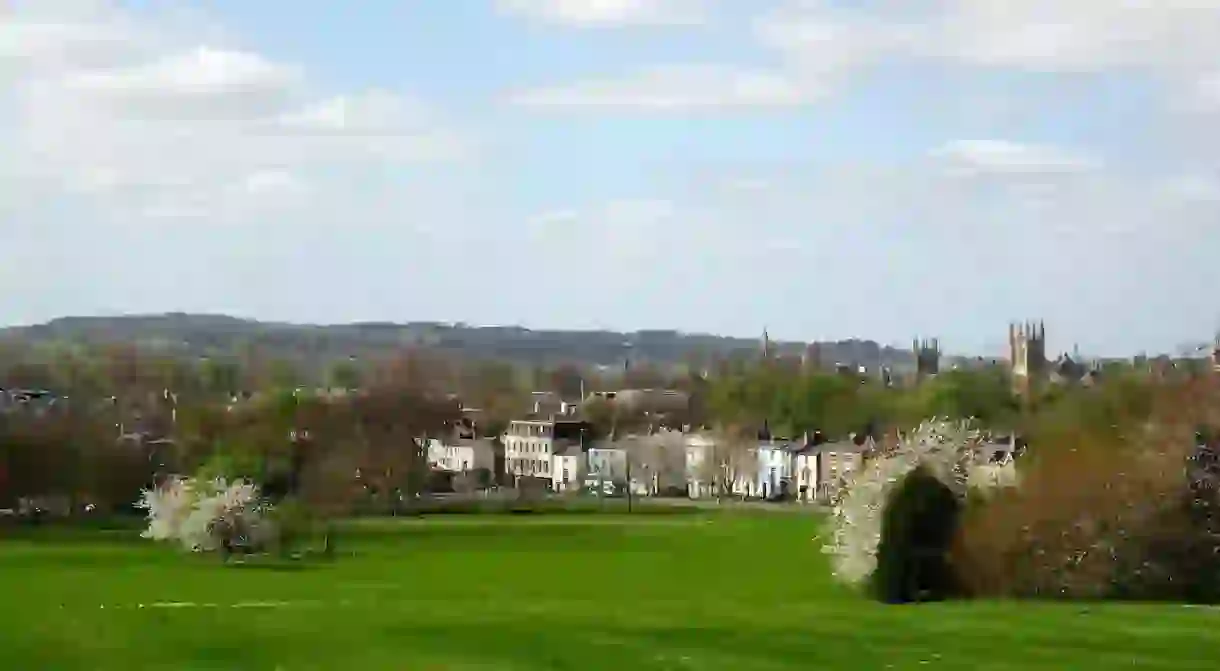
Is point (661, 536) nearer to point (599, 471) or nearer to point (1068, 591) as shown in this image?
point (1068, 591)

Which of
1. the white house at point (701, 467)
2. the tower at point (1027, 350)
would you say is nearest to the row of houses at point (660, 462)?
the white house at point (701, 467)

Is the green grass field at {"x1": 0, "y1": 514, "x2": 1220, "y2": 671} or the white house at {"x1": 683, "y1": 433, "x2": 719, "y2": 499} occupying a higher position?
the white house at {"x1": 683, "y1": 433, "x2": 719, "y2": 499}

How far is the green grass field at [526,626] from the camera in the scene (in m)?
17.1

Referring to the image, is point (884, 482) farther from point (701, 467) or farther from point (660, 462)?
point (660, 462)

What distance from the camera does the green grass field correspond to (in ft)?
56.2

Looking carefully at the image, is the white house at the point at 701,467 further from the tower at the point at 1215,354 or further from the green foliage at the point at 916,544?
the green foliage at the point at 916,544

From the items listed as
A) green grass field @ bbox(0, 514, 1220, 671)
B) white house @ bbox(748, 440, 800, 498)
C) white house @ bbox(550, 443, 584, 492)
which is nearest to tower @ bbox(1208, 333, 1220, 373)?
green grass field @ bbox(0, 514, 1220, 671)

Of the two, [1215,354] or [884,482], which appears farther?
[1215,354]

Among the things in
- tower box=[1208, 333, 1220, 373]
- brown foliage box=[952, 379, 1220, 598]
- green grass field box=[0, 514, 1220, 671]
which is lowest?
green grass field box=[0, 514, 1220, 671]

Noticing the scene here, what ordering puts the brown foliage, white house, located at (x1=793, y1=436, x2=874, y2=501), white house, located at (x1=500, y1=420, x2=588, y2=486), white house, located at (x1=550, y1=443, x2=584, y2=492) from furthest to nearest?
white house, located at (x1=500, y1=420, x2=588, y2=486), white house, located at (x1=550, y1=443, x2=584, y2=492), white house, located at (x1=793, y1=436, x2=874, y2=501), the brown foliage

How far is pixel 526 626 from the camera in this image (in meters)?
20.5

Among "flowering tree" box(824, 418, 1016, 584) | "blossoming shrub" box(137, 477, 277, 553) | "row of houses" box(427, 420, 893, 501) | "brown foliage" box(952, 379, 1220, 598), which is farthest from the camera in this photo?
"row of houses" box(427, 420, 893, 501)

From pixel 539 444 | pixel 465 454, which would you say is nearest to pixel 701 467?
pixel 539 444

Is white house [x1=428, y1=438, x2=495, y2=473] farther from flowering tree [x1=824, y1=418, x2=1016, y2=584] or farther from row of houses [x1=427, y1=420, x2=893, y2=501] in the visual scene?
flowering tree [x1=824, y1=418, x2=1016, y2=584]
